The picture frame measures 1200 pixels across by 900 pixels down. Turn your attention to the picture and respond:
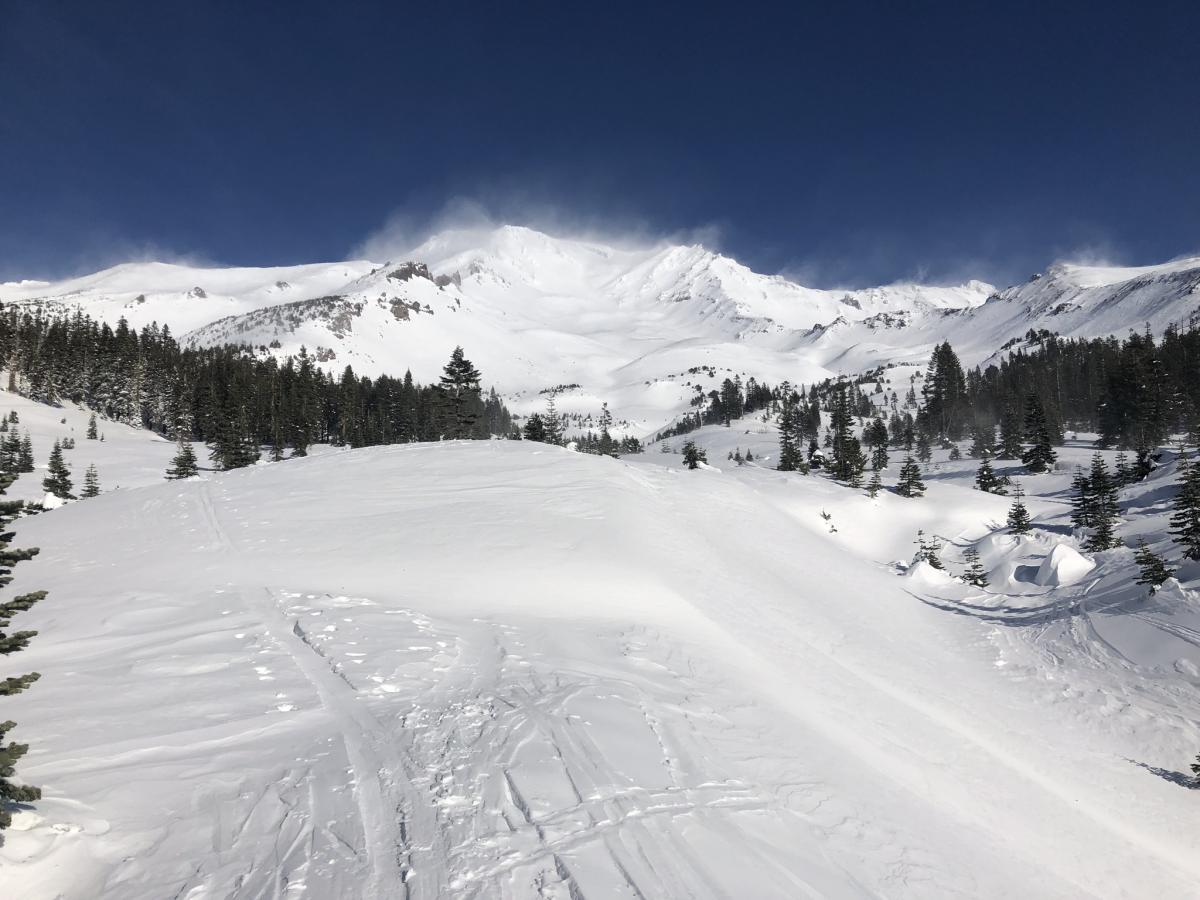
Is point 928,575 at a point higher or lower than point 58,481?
lower

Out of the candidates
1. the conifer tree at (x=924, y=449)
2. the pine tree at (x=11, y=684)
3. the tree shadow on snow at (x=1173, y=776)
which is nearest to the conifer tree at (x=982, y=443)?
the conifer tree at (x=924, y=449)

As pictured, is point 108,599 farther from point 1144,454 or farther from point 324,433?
point 324,433

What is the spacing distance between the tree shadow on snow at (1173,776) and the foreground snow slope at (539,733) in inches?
8.3

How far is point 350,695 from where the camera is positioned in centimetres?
940

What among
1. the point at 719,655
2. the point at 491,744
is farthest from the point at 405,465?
the point at 491,744

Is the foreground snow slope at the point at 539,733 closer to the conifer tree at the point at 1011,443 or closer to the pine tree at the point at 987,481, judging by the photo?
the pine tree at the point at 987,481

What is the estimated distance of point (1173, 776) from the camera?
1185 centimetres

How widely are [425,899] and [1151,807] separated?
1346 cm

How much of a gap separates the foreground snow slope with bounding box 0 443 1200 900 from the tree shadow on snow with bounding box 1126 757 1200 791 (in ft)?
0.69

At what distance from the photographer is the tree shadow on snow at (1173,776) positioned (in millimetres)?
11485

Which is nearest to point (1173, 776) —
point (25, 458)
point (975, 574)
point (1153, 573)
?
point (1153, 573)

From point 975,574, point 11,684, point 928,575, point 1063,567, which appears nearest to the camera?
point 11,684

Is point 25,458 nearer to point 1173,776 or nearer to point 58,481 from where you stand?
point 58,481

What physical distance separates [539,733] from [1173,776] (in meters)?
13.6
